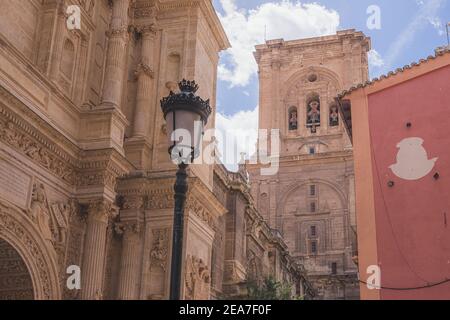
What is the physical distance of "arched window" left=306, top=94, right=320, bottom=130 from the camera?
57812 mm

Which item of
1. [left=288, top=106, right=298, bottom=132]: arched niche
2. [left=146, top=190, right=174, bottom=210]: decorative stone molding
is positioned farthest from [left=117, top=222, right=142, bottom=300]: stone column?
[left=288, top=106, right=298, bottom=132]: arched niche

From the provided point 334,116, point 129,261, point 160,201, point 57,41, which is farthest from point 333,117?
point 57,41

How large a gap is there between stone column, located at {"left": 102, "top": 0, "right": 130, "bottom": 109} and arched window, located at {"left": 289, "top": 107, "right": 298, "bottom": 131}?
4180 cm

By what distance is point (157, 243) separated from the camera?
15664 millimetres

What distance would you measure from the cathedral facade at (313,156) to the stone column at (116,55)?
36.1 metres

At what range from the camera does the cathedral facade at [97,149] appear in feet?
42.7

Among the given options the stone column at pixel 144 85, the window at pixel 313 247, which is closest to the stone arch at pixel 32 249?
the stone column at pixel 144 85

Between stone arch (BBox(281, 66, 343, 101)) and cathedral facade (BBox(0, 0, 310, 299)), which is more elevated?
stone arch (BBox(281, 66, 343, 101))

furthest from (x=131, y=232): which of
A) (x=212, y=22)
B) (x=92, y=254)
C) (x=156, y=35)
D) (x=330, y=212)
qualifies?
(x=330, y=212)

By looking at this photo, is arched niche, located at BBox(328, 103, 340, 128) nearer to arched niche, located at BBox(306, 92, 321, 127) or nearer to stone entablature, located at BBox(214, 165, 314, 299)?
arched niche, located at BBox(306, 92, 321, 127)

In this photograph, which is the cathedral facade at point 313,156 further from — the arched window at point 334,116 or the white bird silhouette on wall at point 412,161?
the white bird silhouette on wall at point 412,161

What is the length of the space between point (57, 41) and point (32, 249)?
4.74 m
